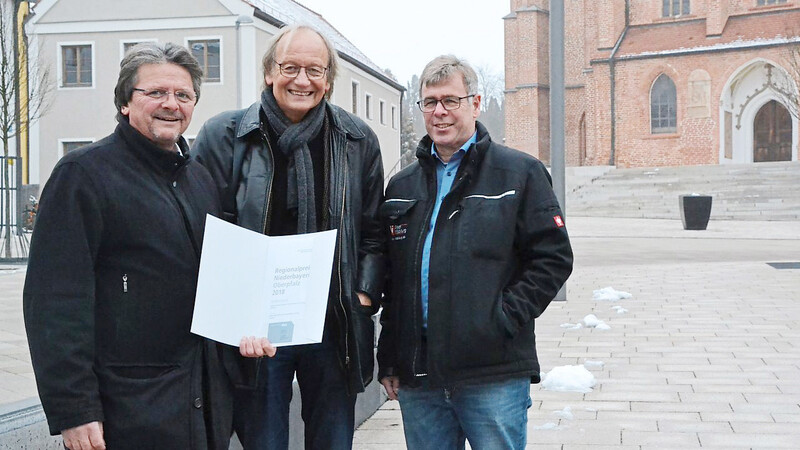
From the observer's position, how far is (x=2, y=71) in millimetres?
18609

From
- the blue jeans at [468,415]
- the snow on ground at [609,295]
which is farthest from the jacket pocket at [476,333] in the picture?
the snow on ground at [609,295]

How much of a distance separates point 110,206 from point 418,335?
115 centimetres

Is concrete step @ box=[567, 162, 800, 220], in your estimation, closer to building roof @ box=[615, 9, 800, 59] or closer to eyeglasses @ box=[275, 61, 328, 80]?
building roof @ box=[615, 9, 800, 59]

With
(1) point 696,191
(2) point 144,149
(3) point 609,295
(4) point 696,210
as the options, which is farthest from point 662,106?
(2) point 144,149

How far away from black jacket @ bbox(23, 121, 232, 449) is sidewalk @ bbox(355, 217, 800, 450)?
2.58 meters

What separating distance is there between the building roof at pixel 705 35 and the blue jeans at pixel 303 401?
43.1 m

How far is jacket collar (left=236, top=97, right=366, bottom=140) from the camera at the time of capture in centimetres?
304

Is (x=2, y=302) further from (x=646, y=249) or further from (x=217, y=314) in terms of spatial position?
(x=646, y=249)

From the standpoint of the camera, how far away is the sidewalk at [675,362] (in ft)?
16.8

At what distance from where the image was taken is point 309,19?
39.8 metres

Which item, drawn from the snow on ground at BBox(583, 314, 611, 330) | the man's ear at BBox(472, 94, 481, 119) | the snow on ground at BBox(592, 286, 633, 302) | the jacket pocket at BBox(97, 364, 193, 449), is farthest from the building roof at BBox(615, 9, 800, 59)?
the jacket pocket at BBox(97, 364, 193, 449)

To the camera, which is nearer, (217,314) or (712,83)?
(217,314)

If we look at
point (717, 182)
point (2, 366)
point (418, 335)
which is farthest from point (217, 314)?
point (717, 182)

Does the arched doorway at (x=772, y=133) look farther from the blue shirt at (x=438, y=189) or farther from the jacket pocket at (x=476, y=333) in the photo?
the jacket pocket at (x=476, y=333)
